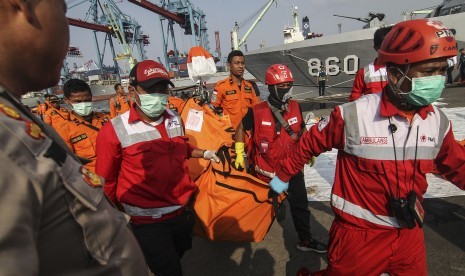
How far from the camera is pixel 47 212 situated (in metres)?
0.53

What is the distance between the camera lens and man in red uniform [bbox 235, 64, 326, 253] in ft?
9.76

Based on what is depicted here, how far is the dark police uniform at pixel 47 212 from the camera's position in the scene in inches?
17.5

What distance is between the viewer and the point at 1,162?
449mm

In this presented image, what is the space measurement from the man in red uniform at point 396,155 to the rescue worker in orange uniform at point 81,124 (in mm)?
2851

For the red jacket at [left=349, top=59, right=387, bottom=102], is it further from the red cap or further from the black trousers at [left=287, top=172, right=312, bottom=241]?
the red cap

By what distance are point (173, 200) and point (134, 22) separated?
5183cm

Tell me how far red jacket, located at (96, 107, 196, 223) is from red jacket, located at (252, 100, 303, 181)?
43.7 inches

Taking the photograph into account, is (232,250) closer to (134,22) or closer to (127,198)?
(127,198)

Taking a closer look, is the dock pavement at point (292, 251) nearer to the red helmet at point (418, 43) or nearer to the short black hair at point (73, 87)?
the red helmet at point (418, 43)

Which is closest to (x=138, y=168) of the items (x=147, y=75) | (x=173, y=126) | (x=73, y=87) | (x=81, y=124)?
(x=173, y=126)

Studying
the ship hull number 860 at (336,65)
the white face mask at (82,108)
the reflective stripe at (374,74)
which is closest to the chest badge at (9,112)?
the white face mask at (82,108)

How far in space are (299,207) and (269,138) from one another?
81cm

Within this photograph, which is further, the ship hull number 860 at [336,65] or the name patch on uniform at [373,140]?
the ship hull number 860 at [336,65]

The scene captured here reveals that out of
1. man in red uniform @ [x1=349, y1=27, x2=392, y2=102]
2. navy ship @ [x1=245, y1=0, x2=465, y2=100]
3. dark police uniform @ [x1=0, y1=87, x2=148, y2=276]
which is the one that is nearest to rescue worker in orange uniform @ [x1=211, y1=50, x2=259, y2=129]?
man in red uniform @ [x1=349, y1=27, x2=392, y2=102]
